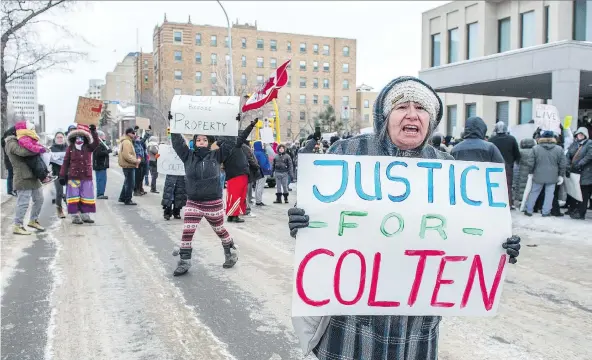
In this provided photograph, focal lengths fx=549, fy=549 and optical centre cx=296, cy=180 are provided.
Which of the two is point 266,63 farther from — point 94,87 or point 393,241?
point 94,87

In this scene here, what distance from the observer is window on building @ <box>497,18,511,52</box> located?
30906 mm

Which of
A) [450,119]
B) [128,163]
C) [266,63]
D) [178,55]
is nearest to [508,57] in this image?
[128,163]

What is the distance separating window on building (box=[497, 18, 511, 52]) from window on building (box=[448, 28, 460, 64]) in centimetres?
268

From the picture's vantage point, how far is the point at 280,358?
13.0 feet

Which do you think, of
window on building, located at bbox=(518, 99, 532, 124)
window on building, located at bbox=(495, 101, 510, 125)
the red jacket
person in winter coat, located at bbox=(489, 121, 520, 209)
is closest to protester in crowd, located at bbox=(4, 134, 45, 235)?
the red jacket

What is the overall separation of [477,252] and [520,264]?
539 centimetres

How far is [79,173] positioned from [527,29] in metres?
26.4

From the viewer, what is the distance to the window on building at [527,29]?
2902cm

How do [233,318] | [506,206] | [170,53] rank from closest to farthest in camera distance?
[506,206] < [233,318] < [170,53]

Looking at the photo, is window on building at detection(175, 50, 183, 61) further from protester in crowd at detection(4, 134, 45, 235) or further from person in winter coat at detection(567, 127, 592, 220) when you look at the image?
person in winter coat at detection(567, 127, 592, 220)

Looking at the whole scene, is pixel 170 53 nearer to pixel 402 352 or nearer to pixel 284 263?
pixel 284 263

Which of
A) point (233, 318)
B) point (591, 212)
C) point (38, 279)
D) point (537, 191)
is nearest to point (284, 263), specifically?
point (233, 318)

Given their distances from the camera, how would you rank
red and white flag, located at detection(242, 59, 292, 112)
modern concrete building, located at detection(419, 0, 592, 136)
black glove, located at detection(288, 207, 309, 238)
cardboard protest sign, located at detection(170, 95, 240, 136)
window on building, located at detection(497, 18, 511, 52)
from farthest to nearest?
window on building, located at detection(497, 18, 511, 52), modern concrete building, located at detection(419, 0, 592, 136), red and white flag, located at detection(242, 59, 292, 112), cardboard protest sign, located at detection(170, 95, 240, 136), black glove, located at detection(288, 207, 309, 238)

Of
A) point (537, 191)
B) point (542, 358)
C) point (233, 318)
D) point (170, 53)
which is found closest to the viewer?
point (542, 358)
